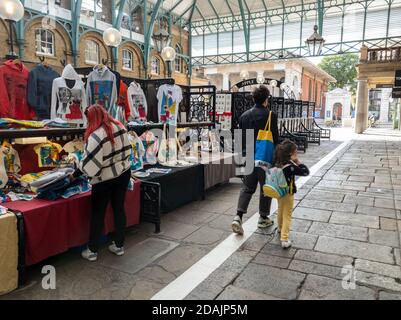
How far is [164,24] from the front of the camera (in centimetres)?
2081

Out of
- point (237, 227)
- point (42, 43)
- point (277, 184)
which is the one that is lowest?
point (237, 227)

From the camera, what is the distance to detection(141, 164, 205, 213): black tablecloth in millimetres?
5023

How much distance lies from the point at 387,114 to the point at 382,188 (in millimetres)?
48499

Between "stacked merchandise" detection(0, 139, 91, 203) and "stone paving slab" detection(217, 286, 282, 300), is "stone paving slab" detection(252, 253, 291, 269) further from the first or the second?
"stacked merchandise" detection(0, 139, 91, 203)

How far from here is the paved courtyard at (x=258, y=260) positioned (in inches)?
120

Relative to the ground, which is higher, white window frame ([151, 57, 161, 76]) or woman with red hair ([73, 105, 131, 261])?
white window frame ([151, 57, 161, 76])

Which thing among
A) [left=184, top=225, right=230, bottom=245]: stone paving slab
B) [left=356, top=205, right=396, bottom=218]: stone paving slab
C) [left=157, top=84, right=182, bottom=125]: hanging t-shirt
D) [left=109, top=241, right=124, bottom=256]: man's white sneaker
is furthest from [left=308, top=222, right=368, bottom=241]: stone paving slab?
[left=157, top=84, right=182, bottom=125]: hanging t-shirt

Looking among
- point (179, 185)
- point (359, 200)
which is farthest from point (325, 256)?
point (359, 200)

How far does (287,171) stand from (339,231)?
4.47ft

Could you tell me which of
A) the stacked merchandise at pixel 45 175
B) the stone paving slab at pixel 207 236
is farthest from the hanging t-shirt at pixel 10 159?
the stone paving slab at pixel 207 236

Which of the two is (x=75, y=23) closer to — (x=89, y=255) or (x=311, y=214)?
(x=311, y=214)

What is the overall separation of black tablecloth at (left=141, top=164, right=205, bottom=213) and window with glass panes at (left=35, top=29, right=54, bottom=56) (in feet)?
36.6

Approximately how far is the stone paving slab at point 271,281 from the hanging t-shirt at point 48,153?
2.53 metres

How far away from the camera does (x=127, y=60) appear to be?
18531mm
